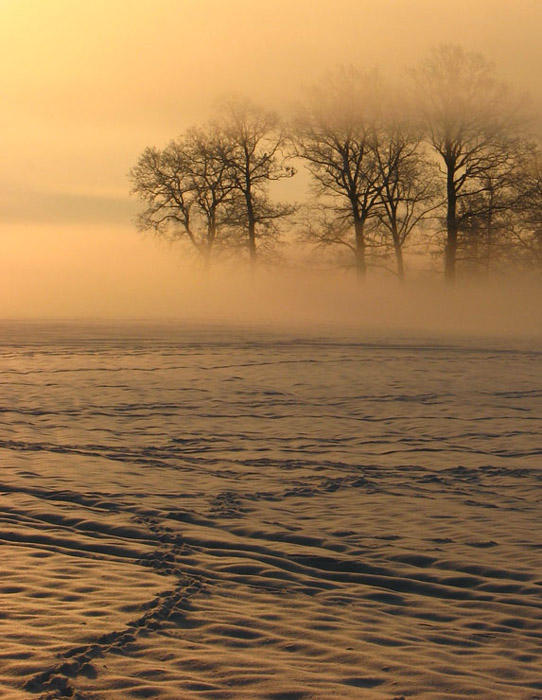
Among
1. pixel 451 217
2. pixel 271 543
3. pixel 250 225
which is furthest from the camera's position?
pixel 250 225

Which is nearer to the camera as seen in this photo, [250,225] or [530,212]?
[530,212]

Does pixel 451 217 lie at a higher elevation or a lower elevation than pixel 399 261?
higher

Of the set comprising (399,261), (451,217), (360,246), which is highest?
(451,217)

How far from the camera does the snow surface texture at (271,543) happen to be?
460 cm

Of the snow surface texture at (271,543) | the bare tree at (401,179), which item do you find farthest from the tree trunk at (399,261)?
the snow surface texture at (271,543)

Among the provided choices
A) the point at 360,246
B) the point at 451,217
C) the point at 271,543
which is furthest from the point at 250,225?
the point at 271,543

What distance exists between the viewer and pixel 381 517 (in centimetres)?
784

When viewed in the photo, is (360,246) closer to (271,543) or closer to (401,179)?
(401,179)

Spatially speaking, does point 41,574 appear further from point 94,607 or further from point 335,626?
point 335,626

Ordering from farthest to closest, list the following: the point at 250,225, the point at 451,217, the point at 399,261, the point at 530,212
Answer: the point at 250,225, the point at 399,261, the point at 530,212, the point at 451,217

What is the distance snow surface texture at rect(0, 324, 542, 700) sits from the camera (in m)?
4.60

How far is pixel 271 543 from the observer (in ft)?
23.3

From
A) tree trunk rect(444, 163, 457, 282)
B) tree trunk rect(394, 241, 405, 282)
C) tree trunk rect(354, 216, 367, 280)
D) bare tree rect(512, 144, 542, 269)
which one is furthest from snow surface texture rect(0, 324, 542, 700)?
tree trunk rect(394, 241, 405, 282)

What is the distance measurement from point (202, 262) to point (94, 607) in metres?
43.9
